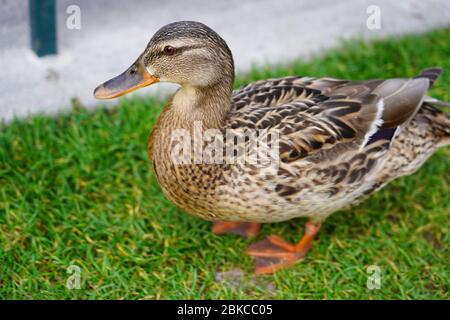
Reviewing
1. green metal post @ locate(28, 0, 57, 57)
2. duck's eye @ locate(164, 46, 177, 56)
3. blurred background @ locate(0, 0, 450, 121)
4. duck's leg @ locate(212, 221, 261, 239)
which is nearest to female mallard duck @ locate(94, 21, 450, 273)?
duck's eye @ locate(164, 46, 177, 56)

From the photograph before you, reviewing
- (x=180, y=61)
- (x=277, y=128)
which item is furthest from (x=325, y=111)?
(x=180, y=61)

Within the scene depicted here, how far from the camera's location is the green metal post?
4.64 metres

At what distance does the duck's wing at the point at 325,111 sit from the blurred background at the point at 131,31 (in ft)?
4.52

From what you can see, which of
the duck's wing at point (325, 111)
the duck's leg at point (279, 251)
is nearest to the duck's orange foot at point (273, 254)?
the duck's leg at point (279, 251)

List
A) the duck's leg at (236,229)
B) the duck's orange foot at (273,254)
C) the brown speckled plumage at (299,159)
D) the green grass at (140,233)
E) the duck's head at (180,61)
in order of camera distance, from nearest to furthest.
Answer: the duck's head at (180,61)
the brown speckled plumage at (299,159)
the green grass at (140,233)
the duck's orange foot at (273,254)
the duck's leg at (236,229)

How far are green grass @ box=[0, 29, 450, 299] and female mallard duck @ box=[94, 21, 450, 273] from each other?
0.30 metres

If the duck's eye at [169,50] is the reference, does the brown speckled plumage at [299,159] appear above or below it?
below

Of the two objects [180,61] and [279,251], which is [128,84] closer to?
[180,61]

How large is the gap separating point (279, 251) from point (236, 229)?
29cm

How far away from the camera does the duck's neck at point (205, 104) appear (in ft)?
11.5

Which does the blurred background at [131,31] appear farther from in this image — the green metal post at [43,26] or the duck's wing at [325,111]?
the duck's wing at [325,111]
